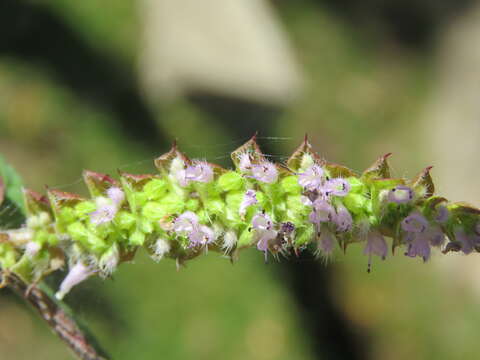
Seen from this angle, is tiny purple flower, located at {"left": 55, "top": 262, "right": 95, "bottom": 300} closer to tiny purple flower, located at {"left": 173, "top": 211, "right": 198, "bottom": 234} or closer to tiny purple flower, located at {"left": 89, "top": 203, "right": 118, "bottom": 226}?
tiny purple flower, located at {"left": 89, "top": 203, "right": 118, "bottom": 226}

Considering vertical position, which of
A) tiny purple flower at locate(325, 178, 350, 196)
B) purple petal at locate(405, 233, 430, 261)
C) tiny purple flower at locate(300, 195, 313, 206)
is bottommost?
purple petal at locate(405, 233, 430, 261)

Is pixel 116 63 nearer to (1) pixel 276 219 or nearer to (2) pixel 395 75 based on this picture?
(2) pixel 395 75

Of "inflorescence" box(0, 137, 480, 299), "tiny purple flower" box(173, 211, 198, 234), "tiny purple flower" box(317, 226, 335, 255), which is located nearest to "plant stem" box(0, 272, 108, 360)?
"inflorescence" box(0, 137, 480, 299)

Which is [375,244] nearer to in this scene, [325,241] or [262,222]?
[325,241]

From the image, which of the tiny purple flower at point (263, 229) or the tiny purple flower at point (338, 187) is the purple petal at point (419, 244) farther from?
the tiny purple flower at point (263, 229)

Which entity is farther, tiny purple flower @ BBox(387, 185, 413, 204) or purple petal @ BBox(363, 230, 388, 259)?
purple petal @ BBox(363, 230, 388, 259)

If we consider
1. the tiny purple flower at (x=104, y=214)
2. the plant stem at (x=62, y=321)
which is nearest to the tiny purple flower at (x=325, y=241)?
the tiny purple flower at (x=104, y=214)
